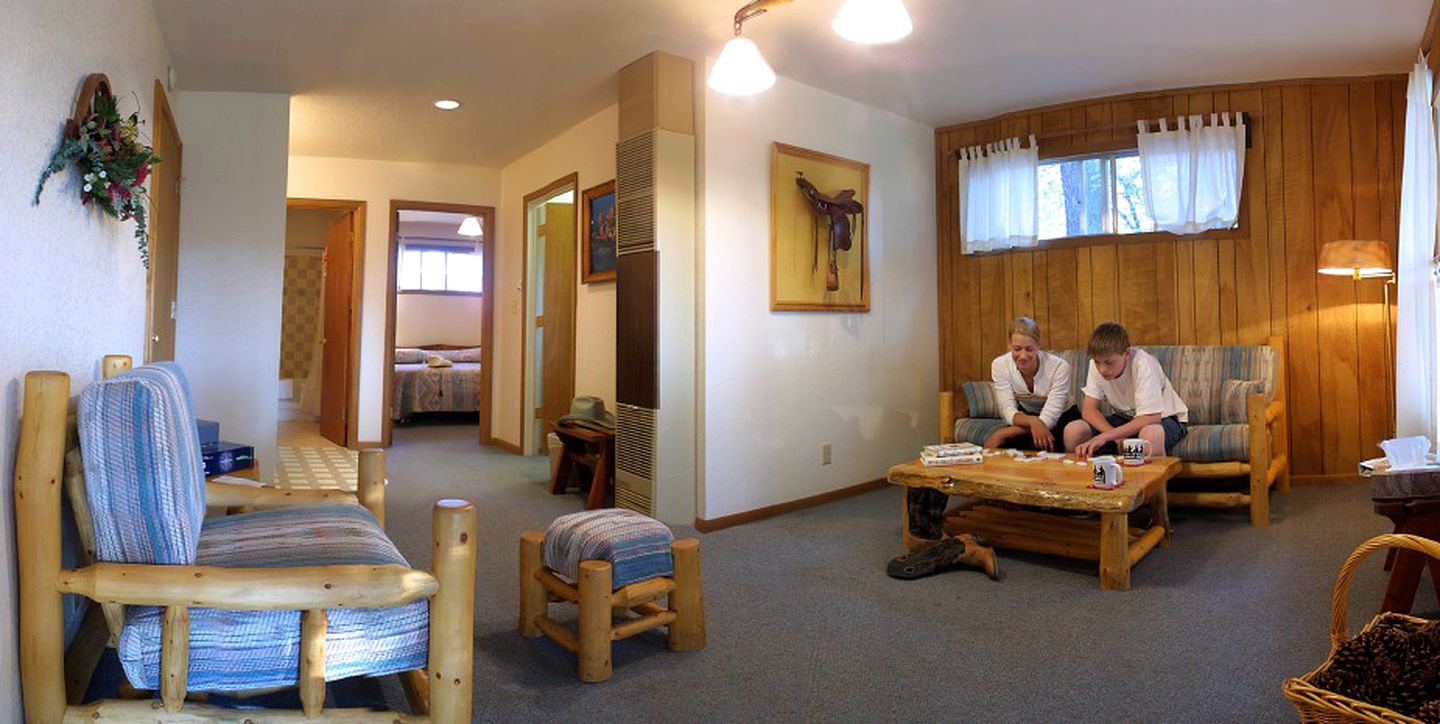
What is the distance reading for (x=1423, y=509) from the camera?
86.7 inches

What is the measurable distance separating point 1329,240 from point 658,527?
4.34 metres

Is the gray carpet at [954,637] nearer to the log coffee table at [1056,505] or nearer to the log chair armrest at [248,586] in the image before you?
the log coffee table at [1056,505]

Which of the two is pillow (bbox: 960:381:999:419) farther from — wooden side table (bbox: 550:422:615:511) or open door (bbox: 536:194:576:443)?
open door (bbox: 536:194:576:443)

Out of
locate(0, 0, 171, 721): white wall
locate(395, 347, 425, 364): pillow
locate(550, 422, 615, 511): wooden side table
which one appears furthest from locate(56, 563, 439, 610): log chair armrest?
locate(395, 347, 425, 364): pillow

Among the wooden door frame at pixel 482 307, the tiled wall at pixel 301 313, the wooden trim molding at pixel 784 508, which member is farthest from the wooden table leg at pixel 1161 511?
the tiled wall at pixel 301 313

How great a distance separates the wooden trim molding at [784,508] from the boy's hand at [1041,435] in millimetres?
1107

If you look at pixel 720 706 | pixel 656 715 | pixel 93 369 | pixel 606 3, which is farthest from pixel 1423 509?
pixel 93 369

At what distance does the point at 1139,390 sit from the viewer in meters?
3.58

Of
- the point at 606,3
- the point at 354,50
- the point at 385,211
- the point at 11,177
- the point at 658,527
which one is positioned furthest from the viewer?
the point at 385,211

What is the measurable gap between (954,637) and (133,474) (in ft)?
6.68

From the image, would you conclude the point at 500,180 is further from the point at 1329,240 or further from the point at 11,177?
the point at 1329,240

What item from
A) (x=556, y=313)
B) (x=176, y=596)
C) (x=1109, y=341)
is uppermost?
(x=556, y=313)

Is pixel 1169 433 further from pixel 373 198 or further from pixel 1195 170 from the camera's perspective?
pixel 373 198

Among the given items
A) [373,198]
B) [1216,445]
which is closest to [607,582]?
[1216,445]
